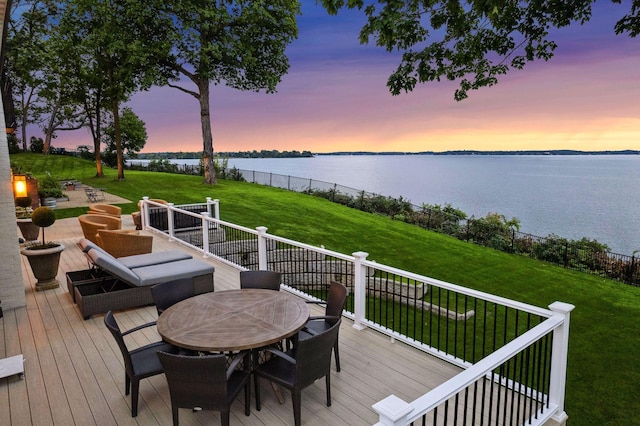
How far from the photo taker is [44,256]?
6.51 meters

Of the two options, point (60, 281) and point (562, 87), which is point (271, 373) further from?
point (562, 87)

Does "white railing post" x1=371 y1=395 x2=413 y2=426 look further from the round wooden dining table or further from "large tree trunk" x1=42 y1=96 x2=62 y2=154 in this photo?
"large tree trunk" x1=42 y1=96 x2=62 y2=154

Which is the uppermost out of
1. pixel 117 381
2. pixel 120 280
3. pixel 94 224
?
pixel 94 224

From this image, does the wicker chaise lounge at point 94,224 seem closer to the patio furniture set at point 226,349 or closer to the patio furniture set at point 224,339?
the patio furniture set at point 224,339

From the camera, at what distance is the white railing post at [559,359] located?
3.24 meters

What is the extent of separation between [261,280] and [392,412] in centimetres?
325

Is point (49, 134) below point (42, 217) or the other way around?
the other way around

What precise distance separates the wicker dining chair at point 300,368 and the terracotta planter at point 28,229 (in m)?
9.47

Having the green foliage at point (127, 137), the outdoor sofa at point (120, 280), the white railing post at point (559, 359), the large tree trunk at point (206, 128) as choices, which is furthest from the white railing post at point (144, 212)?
the green foliage at point (127, 137)

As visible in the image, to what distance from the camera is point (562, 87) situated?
23.4 metres

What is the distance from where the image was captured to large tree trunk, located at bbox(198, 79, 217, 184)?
24.1 meters

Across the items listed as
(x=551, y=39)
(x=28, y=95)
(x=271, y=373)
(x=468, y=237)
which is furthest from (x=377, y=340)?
(x=28, y=95)

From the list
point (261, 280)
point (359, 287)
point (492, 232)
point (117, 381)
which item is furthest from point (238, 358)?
point (492, 232)

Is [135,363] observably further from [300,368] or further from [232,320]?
[300,368]
